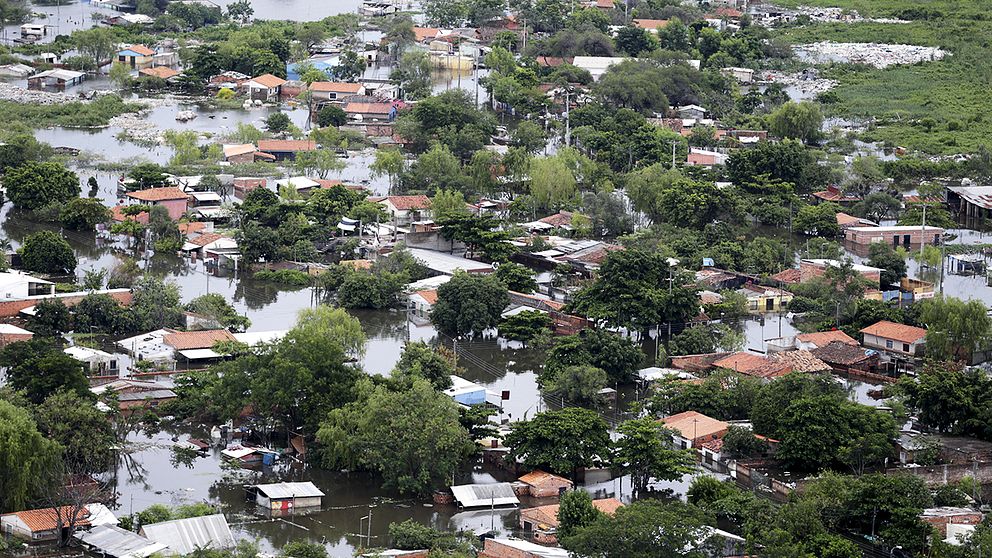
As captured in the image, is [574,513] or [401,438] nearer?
[574,513]

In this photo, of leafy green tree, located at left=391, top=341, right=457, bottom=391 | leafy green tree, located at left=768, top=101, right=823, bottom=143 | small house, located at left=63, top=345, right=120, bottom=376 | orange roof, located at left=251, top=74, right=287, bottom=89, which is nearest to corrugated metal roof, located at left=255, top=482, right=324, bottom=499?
leafy green tree, located at left=391, top=341, right=457, bottom=391

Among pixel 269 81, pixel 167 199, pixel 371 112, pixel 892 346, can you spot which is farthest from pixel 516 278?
pixel 269 81

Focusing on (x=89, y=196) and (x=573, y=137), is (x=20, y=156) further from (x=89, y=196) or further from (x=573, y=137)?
(x=573, y=137)

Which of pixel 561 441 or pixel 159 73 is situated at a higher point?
pixel 159 73

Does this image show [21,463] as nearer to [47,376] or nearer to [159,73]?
[47,376]

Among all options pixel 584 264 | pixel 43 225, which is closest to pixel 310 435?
pixel 584 264
